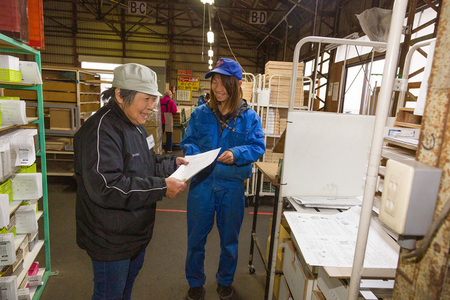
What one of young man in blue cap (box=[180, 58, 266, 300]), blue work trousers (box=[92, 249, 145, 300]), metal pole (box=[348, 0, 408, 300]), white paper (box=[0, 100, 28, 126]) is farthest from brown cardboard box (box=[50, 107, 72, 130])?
metal pole (box=[348, 0, 408, 300])

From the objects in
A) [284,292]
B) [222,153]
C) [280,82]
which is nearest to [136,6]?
A: [280,82]

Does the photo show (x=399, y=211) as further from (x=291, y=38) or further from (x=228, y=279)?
(x=291, y=38)

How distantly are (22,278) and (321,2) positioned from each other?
914 cm

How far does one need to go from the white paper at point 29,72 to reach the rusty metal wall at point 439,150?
2317mm

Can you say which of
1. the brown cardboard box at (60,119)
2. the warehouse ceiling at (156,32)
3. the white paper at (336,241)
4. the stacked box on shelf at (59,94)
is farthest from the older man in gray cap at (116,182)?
the warehouse ceiling at (156,32)

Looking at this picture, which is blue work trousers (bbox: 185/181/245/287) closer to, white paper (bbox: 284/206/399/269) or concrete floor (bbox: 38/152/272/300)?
concrete floor (bbox: 38/152/272/300)

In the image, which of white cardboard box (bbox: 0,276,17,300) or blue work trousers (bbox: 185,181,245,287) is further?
blue work trousers (bbox: 185,181,245,287)

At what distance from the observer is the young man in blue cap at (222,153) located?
1982 millimetres

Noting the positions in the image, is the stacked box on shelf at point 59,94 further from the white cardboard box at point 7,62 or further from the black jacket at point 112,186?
the black jacket at point 112,186

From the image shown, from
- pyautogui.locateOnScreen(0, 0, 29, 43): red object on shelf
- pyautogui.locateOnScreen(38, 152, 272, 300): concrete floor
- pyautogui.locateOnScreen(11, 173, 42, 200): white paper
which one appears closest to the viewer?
pyautogui.locateOnScreen(0, 0, 29, 43): red object on shelf

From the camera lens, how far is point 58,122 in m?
4.32

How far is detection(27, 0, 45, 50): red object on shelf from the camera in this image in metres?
1.94

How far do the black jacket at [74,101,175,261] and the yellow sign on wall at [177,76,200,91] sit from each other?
13.8 m

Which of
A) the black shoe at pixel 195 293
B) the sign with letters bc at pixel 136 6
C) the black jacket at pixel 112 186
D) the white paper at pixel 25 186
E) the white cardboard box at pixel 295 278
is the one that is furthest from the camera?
the sign with letters bc at pixel 136 6
